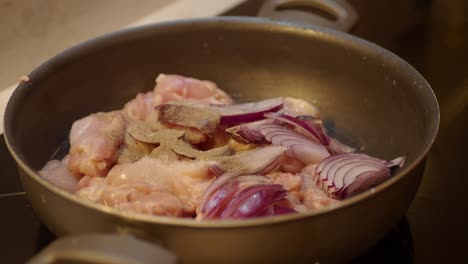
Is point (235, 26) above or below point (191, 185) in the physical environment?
above

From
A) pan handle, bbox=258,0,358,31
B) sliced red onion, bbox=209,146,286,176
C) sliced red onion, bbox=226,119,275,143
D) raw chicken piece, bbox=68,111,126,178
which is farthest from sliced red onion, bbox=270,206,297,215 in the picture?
pan handle, bbox=258,0,358,31

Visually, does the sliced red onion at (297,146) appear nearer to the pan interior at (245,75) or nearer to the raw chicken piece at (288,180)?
the raw chicken piece at (288,180)

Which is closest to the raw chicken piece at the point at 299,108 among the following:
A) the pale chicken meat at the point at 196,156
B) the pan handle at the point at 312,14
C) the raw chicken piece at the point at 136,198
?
the pale chicken meat at the point at 196,156

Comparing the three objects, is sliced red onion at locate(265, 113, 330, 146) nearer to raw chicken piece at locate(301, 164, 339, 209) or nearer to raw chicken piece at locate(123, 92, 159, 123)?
raw chicken piece at locate(301, 164, 339, 209)

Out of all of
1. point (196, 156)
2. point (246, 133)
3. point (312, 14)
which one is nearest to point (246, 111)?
point (246, 133)

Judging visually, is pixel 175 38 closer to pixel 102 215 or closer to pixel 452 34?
pixel 102 215

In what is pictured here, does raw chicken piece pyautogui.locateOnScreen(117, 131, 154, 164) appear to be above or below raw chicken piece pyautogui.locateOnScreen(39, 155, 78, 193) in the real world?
above

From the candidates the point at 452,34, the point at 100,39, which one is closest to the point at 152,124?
the point at 100,39
